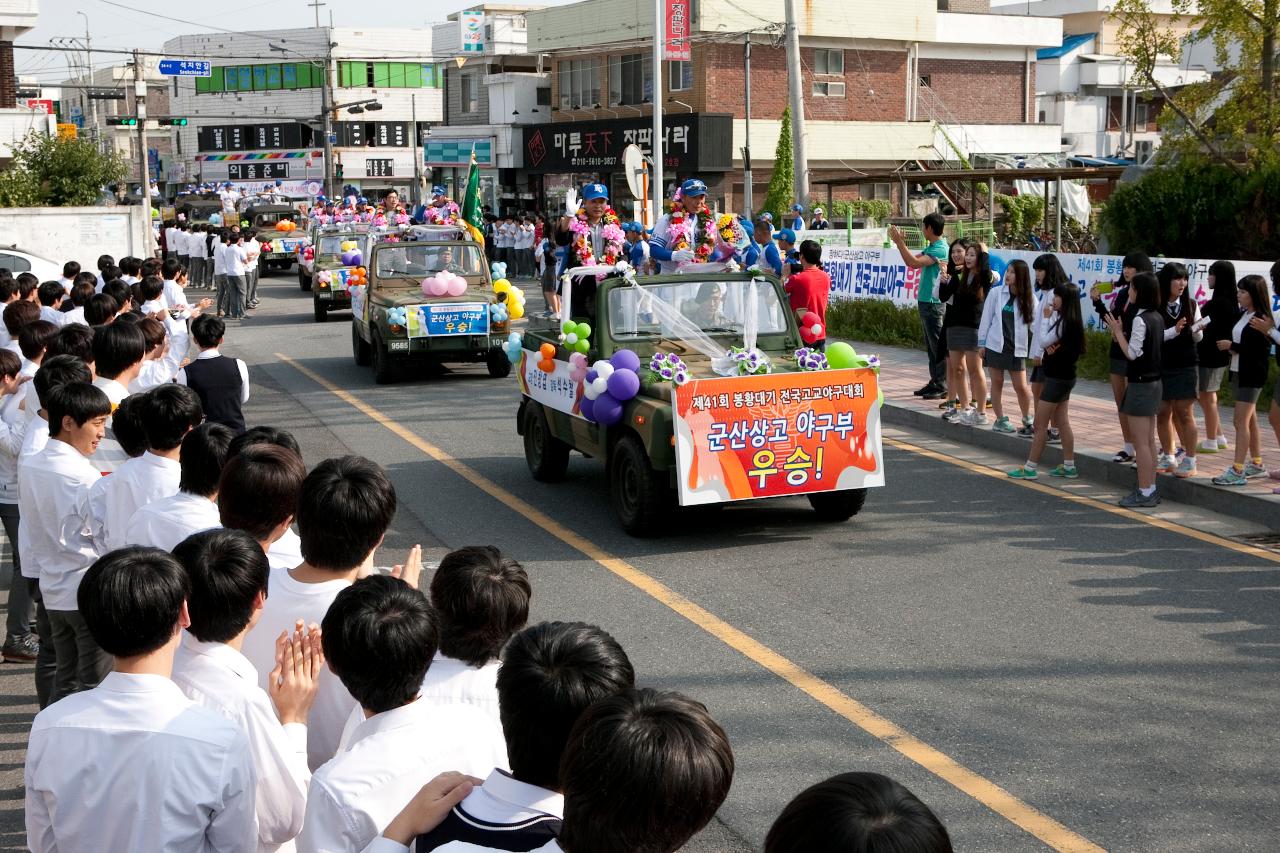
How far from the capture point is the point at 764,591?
27.1 ft

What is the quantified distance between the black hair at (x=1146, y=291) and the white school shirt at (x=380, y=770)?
7977 millimetres

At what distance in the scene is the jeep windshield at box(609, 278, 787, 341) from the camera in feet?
33.4

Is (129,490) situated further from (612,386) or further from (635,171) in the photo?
(635,171)

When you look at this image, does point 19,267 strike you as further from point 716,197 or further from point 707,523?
point 716,197

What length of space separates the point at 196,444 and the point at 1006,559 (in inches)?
216

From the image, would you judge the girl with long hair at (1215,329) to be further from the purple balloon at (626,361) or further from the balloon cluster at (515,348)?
the balloon cluster at (515,348)

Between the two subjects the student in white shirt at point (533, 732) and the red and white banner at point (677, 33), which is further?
the red and white banner at point (677, 33)

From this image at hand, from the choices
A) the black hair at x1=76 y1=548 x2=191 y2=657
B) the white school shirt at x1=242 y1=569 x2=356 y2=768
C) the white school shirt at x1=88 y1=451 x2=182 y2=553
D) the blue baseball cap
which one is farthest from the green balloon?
the black hair at x1=76 y1=548 x2=191 y2=657

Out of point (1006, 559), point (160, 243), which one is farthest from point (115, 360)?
point (160, 243)

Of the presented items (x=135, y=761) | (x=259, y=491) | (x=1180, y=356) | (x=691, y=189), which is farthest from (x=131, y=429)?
(x=691, y=189)

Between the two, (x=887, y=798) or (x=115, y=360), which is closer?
(x=887, y=798)

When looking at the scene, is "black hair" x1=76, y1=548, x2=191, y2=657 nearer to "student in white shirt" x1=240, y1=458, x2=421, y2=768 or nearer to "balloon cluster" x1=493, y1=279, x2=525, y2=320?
"student in white shirt" x1=240, y1=458, x2=421, y2=768

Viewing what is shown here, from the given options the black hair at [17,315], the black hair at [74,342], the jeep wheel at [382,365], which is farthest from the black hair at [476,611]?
the jeep wheel at [382,365]

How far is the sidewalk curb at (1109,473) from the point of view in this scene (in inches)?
381
